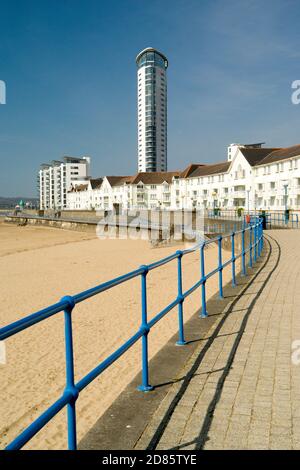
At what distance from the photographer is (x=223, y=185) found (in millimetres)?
67375

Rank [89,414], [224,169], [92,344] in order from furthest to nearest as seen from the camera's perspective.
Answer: [224,169] → [92,344] → [89,414]

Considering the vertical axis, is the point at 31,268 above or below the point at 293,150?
below

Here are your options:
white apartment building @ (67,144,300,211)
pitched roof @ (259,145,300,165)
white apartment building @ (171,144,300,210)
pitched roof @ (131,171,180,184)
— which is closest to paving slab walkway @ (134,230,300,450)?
white apartment building @ (67,144,300,211)

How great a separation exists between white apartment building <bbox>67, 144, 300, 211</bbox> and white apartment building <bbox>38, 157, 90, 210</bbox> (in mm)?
39126

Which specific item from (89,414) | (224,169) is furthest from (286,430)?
(224,169)

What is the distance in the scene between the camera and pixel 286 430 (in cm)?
311

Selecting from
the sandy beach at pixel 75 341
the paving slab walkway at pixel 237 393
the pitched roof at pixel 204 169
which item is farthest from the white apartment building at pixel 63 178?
the paving slab walkway at pixel 237 393

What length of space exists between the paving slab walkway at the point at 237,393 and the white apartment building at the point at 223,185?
35.9m

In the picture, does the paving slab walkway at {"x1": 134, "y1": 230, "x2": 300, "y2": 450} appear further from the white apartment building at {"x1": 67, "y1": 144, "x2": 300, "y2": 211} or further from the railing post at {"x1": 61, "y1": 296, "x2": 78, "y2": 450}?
the white apartment building at {"x1": 67, "y1": 144, "x2": 300, "y2": 211}

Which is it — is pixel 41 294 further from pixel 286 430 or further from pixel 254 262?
pixel 286 430

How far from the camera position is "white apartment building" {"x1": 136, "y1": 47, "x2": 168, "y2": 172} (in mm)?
138625

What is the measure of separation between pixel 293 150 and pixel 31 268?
138 ft

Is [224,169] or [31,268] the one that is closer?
[31,268]

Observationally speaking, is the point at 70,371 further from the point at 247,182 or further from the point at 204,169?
the point at 204,169
